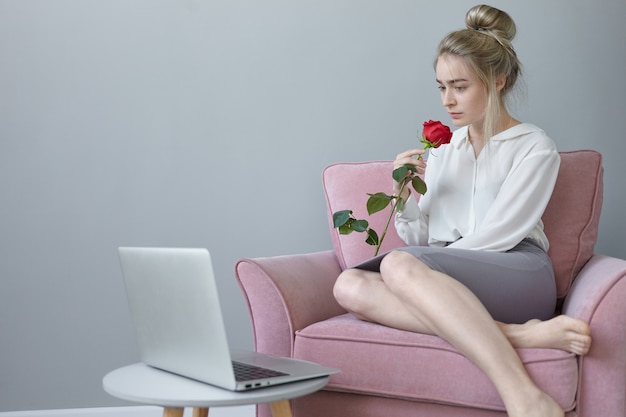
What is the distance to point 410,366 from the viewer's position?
1810mm

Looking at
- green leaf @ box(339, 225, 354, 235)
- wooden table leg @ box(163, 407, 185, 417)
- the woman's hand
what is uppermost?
the woman's hand

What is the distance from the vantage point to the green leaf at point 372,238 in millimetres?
2309

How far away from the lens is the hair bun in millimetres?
2256

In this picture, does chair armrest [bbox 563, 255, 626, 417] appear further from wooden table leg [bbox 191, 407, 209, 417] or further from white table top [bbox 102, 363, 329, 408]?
wooden table leg [bbox 191, 407, 209, 417]

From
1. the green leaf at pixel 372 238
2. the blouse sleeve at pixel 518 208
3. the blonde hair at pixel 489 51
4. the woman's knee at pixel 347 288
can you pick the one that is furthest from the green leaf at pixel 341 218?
the blonde hair at pixel 489 51

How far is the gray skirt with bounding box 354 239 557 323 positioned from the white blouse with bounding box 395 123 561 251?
92 mm

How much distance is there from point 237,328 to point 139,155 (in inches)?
27.6

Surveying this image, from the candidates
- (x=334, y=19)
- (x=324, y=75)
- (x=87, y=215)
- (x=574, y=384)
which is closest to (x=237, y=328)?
(x=87, y=215)

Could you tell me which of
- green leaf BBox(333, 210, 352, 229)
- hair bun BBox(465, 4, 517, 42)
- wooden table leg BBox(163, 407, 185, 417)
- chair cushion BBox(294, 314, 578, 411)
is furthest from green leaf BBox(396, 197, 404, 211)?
wooden table leg BBox(163, 407, 185, 417)

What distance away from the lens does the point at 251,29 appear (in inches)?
108

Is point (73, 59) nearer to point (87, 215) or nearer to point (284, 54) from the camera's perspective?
point (87, 215)

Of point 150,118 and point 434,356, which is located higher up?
point 150,118

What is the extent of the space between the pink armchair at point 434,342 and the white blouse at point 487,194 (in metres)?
0.14

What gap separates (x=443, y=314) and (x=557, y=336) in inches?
10.0
